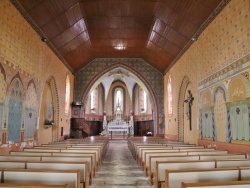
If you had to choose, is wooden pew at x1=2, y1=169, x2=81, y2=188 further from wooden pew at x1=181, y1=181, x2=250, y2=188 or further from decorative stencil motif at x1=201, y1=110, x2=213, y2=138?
decorative stencil motif at x1=201, y1=110, x2=213, y2=138

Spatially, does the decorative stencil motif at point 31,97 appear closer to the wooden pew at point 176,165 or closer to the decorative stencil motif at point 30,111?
the decorative stencil motif at point 30,111

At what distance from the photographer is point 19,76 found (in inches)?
346

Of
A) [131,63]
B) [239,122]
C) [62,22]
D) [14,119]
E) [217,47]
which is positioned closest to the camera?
[239,122]

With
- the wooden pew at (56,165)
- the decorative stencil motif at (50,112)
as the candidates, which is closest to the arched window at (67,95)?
the decorative stencil motif at (50,112)

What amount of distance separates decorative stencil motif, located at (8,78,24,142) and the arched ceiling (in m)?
2.79

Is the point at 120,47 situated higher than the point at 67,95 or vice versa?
the point at 120,47

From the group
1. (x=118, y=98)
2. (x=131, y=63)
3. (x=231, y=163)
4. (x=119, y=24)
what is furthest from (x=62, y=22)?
(x=118, y=98)

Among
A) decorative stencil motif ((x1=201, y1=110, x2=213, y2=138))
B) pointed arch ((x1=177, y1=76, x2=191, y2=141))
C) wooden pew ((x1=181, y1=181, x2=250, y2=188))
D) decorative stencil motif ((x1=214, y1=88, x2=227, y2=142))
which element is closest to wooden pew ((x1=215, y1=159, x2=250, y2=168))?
wooden pew ((x1=181, y1=181, x2=250, y2=188))

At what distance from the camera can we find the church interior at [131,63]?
7695mm

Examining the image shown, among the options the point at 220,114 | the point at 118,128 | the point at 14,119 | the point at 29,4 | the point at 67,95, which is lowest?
the point at 118,128

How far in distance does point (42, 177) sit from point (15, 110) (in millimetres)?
5996

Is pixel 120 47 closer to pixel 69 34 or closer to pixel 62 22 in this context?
pixel 69 34

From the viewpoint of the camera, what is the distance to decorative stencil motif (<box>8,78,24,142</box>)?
8205mm

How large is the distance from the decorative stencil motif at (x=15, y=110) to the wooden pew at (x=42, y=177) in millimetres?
5264
